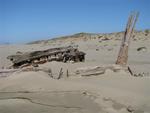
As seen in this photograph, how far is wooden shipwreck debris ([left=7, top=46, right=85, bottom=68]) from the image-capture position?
1012cm

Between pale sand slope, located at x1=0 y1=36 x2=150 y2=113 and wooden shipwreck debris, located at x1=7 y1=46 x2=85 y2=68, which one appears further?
wooden shipwreck debris, located at x1=7 y1=46 x2=85 y2=68

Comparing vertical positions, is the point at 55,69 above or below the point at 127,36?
below

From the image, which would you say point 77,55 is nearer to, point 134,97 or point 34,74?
point 34,74

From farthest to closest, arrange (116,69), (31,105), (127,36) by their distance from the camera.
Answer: (127,36) < (116,69) < (31,105)

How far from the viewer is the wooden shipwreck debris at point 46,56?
33.2 feet

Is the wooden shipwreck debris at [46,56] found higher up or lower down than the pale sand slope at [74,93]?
higher up

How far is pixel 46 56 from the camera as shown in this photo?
36.2ft

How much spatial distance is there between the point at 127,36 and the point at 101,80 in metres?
2.17

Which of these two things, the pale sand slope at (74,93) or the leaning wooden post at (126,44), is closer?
the pale sand slope at (74,93)

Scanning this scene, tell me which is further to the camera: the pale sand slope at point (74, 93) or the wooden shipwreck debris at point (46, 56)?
the wooden shipwreck debris at point (46, 56)

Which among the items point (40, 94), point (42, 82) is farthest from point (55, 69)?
point (40, 94)

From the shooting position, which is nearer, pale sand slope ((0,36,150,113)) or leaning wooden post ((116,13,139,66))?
pale sand slope ((0,36,150,113))

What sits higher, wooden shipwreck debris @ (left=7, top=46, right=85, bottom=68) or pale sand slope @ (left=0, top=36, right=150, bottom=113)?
wooden shipwreck debris @ (left=7, top=46, right=85, bottom=68)

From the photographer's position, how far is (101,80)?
793 cm
